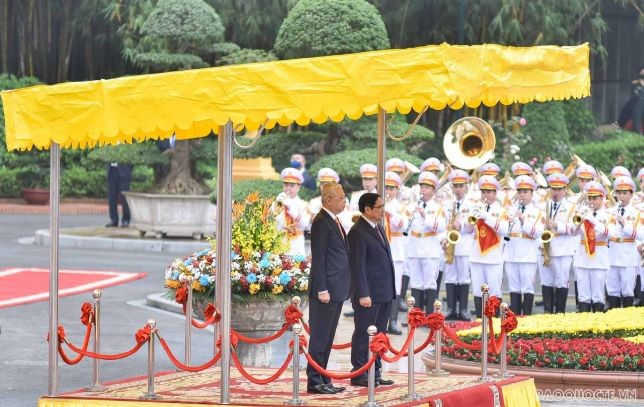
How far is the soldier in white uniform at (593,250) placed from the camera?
19250 mm

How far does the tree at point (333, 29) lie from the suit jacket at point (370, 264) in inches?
465

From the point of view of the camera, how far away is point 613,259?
19672 mm

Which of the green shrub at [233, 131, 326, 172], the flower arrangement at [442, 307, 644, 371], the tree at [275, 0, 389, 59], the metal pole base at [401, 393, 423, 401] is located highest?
the tree at [275, 0, 389, 59]

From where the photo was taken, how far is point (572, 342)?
48.8 feet

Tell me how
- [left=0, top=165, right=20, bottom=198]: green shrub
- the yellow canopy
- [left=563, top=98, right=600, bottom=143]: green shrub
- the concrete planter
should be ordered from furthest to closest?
[left=0, top=165, right=20, bottom=198]: green shrub, [left=563, top=98, right=600, bottom=143]: green shrub, the concrete planter, the yellow canopy

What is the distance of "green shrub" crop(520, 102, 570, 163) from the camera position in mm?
31781

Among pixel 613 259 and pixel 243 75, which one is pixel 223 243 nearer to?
pixel 243 75

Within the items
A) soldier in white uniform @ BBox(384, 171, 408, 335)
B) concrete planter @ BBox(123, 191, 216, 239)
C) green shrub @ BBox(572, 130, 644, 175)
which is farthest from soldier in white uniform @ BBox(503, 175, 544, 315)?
green shrub @ BBox(572, 130, 644, 175)

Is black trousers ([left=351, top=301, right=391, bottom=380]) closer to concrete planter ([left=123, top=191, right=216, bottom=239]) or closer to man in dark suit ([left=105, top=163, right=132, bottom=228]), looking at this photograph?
concrete planter ([left=123, top=191, right=216, bottom=239])

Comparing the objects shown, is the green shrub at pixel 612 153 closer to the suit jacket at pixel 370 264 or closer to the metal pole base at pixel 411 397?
the suit jacket at pixel 370 264

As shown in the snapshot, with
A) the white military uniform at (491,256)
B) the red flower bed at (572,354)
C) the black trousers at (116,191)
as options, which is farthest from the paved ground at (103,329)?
the black trousers at (116,191)

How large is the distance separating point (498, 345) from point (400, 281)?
634cm

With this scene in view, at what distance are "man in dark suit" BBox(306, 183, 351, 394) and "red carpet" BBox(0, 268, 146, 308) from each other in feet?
27.8

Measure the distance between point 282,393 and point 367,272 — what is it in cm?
115
